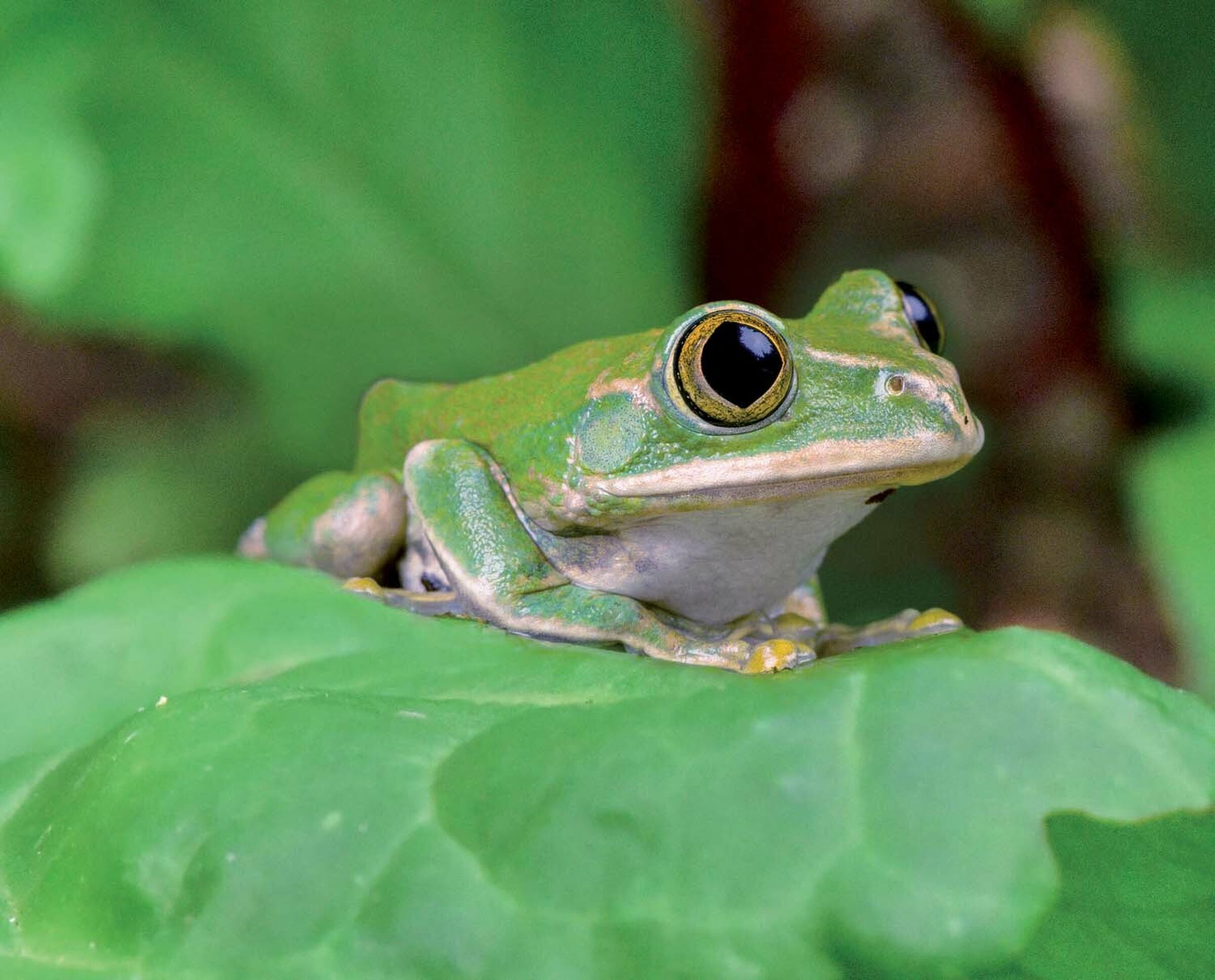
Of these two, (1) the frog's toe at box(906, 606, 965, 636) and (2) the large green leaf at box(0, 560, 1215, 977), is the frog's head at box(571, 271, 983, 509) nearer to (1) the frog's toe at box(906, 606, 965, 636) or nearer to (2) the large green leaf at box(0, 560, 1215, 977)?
(1) the frog's toe at box(906, 606, 965, 636)

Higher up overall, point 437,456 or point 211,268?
point 211,268

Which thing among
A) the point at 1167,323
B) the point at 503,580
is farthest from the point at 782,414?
the point at 1167,323

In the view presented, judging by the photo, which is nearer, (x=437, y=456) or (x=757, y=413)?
(x=757, y=413)

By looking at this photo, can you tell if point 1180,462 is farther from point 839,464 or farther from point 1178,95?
point 839,464

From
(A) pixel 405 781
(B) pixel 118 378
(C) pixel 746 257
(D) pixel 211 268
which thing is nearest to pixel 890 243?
(C) pixel 746 257

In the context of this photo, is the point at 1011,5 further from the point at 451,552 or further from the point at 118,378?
the point at 118,378

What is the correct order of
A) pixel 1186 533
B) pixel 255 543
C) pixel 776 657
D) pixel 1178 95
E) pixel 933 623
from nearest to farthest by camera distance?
pixel 776 657 → pixel 933 623 → pixel 255 543 → pixel 1186 533 → pixel 1178 95

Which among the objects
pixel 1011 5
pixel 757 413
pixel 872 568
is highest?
pixel 1011 5

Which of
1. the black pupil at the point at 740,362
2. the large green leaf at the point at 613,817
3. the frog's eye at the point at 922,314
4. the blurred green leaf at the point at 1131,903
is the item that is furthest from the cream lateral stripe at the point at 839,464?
the blurred green leaf at the point at 1131,903
